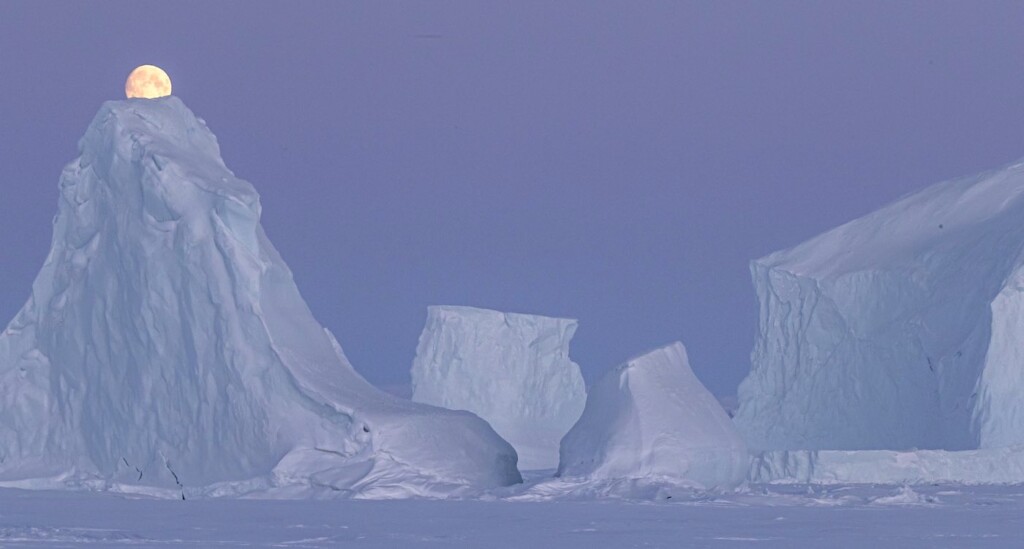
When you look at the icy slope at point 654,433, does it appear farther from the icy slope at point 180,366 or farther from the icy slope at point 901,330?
the icy slope at point 901,330

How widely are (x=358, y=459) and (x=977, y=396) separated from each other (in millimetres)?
7490

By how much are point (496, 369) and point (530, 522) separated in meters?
15.9

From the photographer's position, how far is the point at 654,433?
46.9 feet

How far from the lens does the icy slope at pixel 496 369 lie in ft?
86.7

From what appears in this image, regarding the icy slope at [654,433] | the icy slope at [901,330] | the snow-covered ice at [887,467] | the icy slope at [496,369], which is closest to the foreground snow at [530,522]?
the icy slope at [654,433]

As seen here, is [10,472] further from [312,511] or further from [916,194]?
[916,194]

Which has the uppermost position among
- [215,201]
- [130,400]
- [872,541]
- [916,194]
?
[916,194]

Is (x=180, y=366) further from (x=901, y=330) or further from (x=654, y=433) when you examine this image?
(x=901, y=330)

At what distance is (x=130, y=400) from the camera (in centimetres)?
1533

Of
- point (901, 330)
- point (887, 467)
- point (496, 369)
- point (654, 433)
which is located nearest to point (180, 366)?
point (654, 433)

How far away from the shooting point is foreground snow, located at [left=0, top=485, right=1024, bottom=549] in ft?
30.8

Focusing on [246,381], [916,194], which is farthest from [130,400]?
[916,194]

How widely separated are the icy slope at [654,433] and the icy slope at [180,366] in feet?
3.47

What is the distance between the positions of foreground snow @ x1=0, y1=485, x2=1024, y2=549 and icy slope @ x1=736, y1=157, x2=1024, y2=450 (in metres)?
3.88
